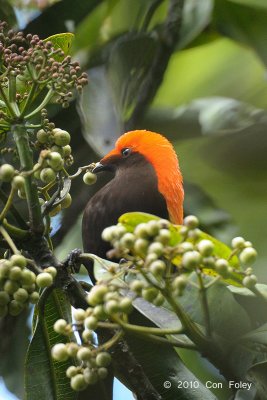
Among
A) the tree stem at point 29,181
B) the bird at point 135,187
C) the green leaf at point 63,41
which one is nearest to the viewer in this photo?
the tree stem at point 29,181

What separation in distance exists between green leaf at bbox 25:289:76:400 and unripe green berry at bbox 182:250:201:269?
823 mm

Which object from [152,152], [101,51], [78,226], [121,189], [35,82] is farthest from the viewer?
[101,51]

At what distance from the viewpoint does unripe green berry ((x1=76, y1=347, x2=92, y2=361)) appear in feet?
6.59

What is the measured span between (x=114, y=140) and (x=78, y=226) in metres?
0.44

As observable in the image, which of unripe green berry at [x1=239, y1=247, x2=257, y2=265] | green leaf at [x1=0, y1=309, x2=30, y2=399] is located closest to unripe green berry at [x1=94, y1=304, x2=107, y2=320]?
unripe green berry at [x1=239, y1=247, x2=257, y2=265]

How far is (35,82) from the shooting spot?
2436mm

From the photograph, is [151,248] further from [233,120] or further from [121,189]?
[233,120]

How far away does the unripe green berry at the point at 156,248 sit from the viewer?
196 cm

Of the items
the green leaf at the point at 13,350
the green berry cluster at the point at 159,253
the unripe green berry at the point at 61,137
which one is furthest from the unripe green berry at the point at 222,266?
the green leaf at the point at 13,350

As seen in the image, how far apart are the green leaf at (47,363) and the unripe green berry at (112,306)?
2.43 feet

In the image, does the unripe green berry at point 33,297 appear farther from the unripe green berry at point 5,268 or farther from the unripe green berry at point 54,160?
the unripe green berry at point 54,160

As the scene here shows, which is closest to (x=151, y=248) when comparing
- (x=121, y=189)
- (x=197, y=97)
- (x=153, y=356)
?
(x=153, y=356)

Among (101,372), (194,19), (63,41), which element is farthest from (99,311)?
(194,19)

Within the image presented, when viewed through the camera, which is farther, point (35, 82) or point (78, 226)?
point (78, 226)
